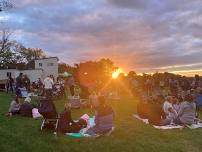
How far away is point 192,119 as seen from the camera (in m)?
14.5

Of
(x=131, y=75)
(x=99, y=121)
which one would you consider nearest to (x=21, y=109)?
(x=99, y=121)

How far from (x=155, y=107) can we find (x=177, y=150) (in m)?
4.71

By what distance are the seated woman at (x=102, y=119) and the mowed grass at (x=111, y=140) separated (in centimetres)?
38

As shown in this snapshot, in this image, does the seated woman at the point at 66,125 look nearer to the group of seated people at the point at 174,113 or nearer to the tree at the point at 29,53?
the group of seated people at the point at 174,113

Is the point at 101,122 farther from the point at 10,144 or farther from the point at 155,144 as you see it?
the point at 10,144

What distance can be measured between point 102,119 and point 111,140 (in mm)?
902

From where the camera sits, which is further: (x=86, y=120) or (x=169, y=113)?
(x=169, y=113)

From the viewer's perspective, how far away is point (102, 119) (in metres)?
12.0

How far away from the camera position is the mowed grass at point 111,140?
10367 millimetres

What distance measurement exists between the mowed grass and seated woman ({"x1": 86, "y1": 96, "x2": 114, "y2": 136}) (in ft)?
1.24

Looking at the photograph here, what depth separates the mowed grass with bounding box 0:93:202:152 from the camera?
1037 cm

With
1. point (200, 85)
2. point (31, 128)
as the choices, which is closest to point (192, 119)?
point (31, 128)

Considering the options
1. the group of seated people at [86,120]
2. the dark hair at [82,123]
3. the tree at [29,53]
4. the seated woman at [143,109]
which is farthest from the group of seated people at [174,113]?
the tree at [29,53]

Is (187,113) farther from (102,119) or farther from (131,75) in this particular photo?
(131,75)
